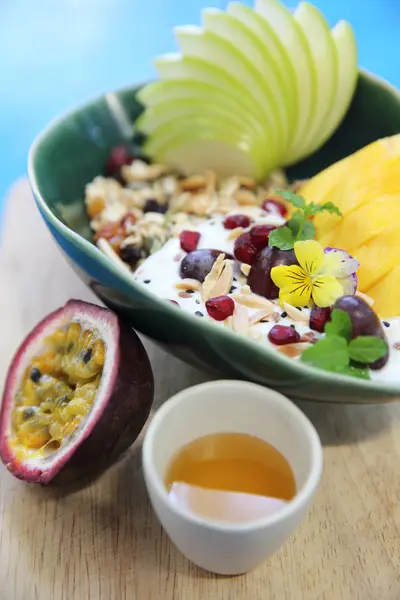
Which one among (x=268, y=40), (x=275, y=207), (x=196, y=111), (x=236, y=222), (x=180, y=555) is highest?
(x=268, y=40)

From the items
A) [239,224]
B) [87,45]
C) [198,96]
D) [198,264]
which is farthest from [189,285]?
[87,45]

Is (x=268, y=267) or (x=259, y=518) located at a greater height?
(x=268, y=267)

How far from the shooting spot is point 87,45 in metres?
3.41

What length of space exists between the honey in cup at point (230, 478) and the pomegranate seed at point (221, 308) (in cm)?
24

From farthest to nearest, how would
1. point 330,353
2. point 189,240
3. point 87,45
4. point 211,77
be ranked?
point 87,45 → point 211,77 → point 189,240 → point 330,353

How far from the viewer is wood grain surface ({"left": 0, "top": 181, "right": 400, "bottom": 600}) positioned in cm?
114

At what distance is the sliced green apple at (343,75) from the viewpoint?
5.67 ft

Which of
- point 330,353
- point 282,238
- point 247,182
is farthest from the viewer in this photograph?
point 247,182

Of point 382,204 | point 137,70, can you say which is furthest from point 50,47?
point 382,204

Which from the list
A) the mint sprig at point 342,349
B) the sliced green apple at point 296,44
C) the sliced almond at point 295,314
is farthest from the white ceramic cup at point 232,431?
the sliced green apple at point 296,44

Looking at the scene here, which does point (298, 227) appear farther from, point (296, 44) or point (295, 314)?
point (296, 44)

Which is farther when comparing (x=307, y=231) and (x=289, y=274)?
(x=307, y=231)

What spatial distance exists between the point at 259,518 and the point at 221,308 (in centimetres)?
42

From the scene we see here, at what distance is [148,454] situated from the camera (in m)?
1.06
